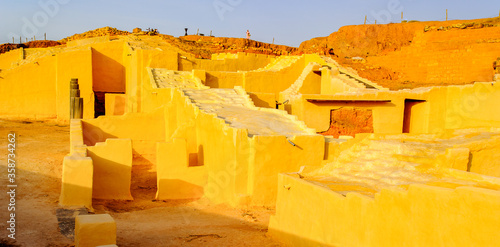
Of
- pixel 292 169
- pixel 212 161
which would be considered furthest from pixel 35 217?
pixel 292 169

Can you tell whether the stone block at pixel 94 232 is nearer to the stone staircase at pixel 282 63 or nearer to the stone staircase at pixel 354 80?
the stone staircase at pixel 354 80

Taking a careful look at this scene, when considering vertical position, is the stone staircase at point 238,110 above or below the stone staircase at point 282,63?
below

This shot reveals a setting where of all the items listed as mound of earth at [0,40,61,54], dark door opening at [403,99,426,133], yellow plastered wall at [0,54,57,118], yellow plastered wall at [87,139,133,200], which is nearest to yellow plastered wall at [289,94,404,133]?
dark door opening at [403,99,426,133]

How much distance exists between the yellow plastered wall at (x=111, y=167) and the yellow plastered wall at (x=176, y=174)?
2.48ft

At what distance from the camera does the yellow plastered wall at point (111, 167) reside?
9.75 meters

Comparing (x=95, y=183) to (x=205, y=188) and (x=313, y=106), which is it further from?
(x=313, y=106)

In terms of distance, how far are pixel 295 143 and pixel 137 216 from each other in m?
3.58

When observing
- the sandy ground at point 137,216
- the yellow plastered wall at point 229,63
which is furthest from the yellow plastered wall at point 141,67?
the sandy ground at point 137,216

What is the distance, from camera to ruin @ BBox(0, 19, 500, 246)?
14.9 ft

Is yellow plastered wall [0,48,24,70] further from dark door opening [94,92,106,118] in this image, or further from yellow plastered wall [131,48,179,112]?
yellow plastered wall [131,48,179,112]

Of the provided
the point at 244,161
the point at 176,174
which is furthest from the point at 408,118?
the point at 176,174

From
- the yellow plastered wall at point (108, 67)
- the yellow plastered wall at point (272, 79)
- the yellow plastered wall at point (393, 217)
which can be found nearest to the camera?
the yellow plastered wall at point (393, 217)

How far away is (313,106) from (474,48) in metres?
7.44

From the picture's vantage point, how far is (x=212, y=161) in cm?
986
